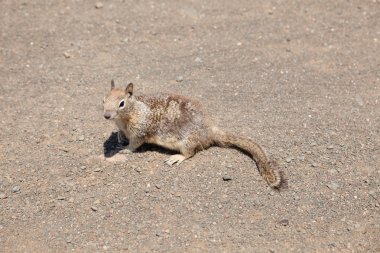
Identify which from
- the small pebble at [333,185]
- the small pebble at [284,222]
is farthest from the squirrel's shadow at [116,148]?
the small pebble at [333,185]

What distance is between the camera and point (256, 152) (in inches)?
263

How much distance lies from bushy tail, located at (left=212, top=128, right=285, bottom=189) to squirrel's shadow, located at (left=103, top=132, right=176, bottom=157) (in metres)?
0.75

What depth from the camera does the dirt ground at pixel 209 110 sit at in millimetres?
6109

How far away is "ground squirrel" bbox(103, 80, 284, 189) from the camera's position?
22.0 feet

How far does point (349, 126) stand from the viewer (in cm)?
743

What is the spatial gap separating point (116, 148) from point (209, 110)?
1.64 metres

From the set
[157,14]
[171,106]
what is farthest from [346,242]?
[157,14]

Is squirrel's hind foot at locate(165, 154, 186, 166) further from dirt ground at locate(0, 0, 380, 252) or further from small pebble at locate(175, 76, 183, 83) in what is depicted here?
small pebble at locate(175, 76, 183, 83)

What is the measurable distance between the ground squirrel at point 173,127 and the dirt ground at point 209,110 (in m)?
0.20

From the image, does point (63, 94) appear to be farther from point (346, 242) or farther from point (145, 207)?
point (346, 242)

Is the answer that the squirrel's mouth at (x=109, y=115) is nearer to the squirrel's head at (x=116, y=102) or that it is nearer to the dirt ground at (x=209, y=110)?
the squirrel's head at (x=116, y=102)

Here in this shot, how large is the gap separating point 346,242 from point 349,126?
2159 millimetres

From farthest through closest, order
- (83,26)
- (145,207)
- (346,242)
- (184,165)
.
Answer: (83,26)
(184,165)
(145,207)
(346,242)

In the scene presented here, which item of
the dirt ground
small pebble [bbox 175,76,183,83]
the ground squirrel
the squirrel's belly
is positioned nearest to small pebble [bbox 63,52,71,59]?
the dirt ground
